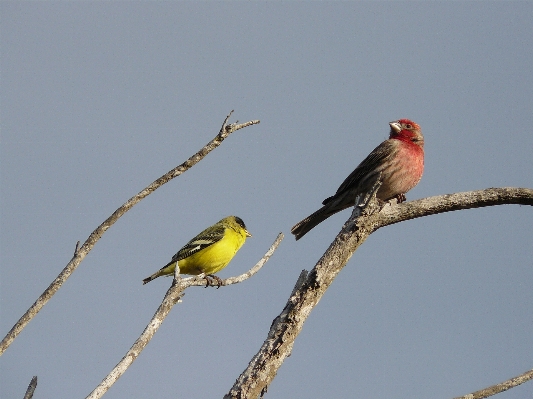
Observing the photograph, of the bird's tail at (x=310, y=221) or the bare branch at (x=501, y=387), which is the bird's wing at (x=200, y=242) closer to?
the bird's tail at (x=310, y=221)

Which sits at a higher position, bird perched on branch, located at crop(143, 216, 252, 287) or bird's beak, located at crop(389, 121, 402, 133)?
bird's beak, located at crop(389, 121, 402, 133)

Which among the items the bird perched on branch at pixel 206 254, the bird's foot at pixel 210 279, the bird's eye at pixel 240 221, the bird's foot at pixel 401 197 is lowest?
the bird's foot at pixel 210 279

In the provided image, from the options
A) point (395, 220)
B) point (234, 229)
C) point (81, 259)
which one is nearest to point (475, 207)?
point (395, 220)

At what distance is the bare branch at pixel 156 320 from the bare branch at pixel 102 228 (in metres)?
0.86

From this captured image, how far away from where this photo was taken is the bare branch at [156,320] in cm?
502

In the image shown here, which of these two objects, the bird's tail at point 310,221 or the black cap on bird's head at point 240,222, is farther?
the black cap on bird's head at point 240,222

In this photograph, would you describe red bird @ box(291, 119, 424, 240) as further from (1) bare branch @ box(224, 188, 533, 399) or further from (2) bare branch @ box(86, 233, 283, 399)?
(1) bare branch @ box(224, 188, 533, 399)

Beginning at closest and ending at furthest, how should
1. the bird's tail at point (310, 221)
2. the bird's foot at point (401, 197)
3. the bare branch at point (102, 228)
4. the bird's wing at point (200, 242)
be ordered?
the bare branch at point (102, 228)
the bird's tail at point (310, 221)
the bird's foot at point (401, 197)
the bird's wing at point (200, 242)

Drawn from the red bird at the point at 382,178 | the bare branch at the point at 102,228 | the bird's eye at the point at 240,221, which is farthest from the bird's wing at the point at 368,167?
the bird's eye at the point at 240,221

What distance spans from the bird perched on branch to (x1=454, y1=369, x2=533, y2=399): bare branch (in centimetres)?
600

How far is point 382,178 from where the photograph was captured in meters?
8.93

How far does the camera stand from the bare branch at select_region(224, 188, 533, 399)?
→ 461 centimetres

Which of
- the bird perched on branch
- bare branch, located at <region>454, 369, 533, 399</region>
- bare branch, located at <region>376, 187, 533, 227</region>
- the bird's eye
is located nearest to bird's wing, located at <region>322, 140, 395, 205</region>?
the bird perched on branch

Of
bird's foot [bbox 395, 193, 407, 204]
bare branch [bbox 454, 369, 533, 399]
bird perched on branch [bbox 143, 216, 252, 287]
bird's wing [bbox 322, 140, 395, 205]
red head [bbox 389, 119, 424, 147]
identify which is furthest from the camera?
bird perched on branch [bbox 143, 216, 252, 287]
